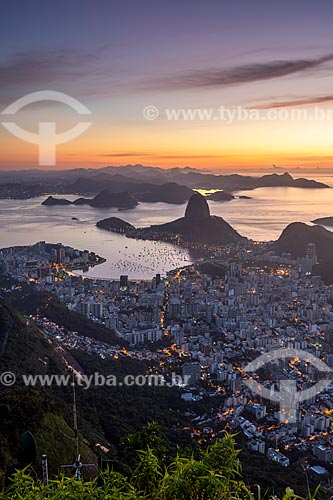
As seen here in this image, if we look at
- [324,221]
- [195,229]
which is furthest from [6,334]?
[324,221]

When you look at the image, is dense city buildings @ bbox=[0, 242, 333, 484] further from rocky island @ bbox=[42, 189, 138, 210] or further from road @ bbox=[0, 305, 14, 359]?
rocky island @ bbox=[42, 189, 138, 210]

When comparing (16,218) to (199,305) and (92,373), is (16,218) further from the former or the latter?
(92,373)

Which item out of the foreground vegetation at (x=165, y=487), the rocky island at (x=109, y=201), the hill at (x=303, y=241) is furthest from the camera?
the rocky island at (x=109, y=201)

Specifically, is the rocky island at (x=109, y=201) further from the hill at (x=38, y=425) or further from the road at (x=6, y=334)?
the hill at (x=38, y=425)

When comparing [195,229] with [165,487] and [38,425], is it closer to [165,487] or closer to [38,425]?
[38,425]

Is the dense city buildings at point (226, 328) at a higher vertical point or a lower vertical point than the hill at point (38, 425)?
lower

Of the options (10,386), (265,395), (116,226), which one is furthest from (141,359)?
(116,226)

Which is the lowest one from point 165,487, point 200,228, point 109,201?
point 200,228

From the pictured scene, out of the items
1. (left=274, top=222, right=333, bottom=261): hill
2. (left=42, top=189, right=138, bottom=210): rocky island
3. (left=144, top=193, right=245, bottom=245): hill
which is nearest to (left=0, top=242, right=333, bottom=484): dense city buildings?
(left=274, top=222, right=333, bottom=261): hill

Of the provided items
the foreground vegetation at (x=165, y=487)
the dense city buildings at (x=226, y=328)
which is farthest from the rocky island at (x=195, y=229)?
the foreground vegetation at (x=165, y=487)
